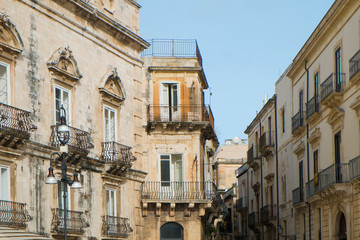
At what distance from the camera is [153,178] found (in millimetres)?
35438

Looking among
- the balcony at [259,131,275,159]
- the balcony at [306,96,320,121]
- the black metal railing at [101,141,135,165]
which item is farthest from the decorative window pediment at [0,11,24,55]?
the balcony at [259,131,275,159]

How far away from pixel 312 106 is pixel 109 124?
9965mm

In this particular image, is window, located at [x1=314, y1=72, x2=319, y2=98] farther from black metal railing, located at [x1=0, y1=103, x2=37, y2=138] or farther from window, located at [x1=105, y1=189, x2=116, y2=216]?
black metal railing, located at [x1=0, y1=103, x2=37, y2=138]

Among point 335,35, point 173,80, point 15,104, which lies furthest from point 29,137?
point 173,80

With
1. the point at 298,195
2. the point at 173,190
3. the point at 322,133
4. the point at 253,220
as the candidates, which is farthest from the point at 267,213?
the point at 322,133

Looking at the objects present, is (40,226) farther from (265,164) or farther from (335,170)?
(265,164)

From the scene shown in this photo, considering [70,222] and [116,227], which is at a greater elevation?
[70,222]

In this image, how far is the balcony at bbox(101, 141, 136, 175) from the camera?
26297mm

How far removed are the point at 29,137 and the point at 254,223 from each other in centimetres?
3065

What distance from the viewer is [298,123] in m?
35.3

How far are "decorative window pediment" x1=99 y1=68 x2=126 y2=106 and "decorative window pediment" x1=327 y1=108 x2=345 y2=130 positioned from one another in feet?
26.5

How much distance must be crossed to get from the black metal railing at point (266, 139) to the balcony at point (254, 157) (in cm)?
270

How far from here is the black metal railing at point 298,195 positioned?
34.9 metres

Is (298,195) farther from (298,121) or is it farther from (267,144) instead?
(267,144)
